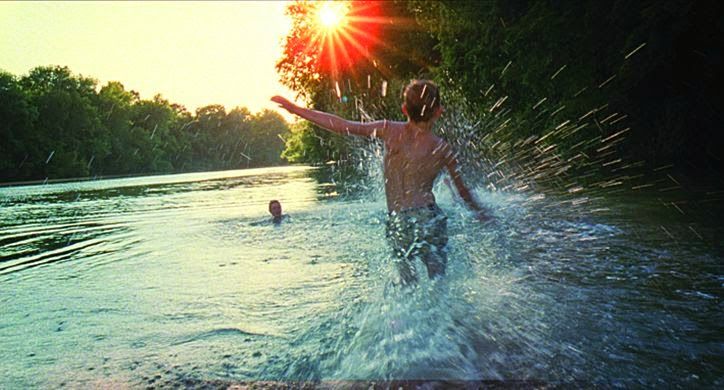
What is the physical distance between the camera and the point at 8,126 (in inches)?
2623

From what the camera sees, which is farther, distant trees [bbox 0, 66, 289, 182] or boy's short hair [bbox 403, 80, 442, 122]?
distant trees [bbox 0, 66, 289, 182]

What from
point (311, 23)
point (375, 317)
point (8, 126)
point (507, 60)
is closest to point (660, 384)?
point (375, 317)

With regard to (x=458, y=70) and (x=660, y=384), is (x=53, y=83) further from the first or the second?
(x=660, y=384)

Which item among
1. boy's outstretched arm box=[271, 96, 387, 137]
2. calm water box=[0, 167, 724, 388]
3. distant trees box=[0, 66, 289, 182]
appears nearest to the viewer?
calm water box=[0, 167, 724, 388]

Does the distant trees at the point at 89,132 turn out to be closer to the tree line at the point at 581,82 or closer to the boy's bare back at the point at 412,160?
the tree line at the point at 581,82

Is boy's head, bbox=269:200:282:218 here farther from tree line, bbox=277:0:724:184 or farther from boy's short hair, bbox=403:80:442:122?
tree line, bbox=277:0:724:184

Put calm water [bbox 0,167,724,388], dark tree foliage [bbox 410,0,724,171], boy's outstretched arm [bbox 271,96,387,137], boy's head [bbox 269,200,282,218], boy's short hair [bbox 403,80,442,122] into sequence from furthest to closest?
boy's head [bbox 269,200,282,218] → dark tree foliage [bbox 410,0,724,171] → boy's outstretched arm [bbox 271,96,387,137] → boy's short hair [bbox 403,80,442,122] → calm water [bbox 0,167,724,388]

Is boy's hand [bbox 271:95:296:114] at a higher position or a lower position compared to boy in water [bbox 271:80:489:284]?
higher

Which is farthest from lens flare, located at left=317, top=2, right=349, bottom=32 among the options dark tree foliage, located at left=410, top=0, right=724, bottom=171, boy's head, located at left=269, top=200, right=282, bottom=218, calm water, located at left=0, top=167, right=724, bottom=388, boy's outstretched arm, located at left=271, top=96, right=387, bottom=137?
boy's outstretched arm, located at left=271, top=96, right=387, bottom=137

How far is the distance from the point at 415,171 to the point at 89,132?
291ft

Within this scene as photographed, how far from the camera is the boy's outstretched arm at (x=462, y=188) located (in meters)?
4.50

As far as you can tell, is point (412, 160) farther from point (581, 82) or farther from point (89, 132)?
point (89, 132)

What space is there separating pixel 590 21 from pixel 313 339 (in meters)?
9.53

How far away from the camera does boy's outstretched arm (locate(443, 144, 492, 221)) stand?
14.8ft
